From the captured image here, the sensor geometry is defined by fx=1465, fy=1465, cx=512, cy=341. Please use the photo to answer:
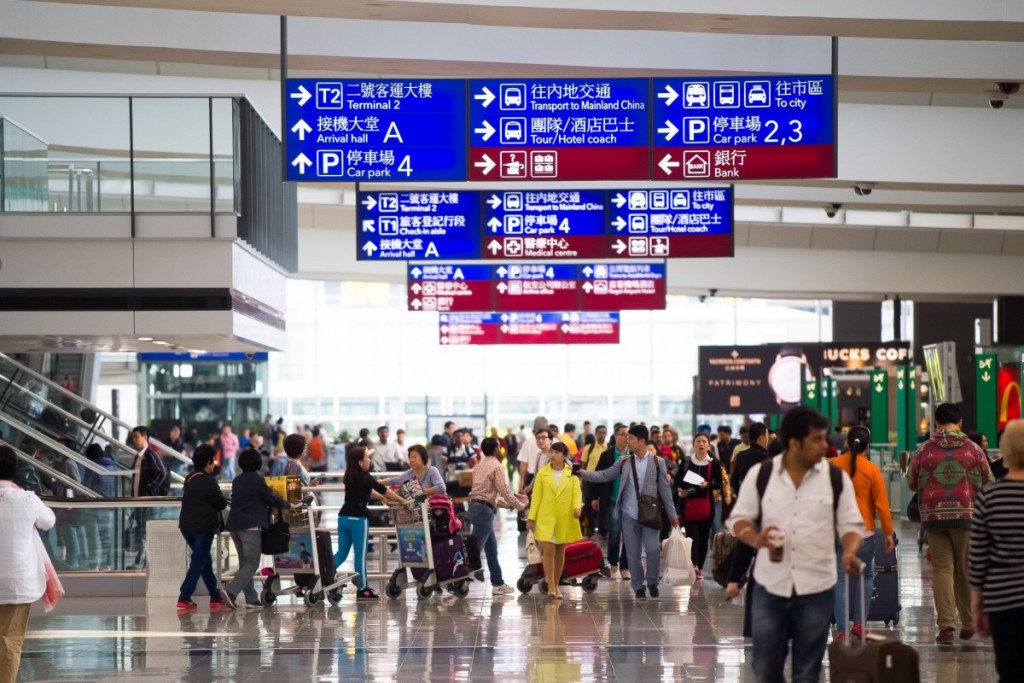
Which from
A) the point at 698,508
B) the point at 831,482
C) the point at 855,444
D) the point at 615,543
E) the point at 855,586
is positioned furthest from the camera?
the point at 615,543

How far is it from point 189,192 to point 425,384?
108 ft

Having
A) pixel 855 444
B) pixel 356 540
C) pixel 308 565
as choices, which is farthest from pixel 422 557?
pixel 855 444

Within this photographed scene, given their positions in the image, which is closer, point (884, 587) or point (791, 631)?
point (791, 631)

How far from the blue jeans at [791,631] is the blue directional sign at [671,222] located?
9.58 meters

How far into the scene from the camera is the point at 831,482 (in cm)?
670

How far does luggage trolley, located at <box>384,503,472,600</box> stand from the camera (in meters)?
14.5

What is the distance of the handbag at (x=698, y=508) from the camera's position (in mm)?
15984

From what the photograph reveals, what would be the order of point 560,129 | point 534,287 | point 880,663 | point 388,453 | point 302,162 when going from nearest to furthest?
point 880,663, point 302,162, point 560,129, point 534,287, point 388,453

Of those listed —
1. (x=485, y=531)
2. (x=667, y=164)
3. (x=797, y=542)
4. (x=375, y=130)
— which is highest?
(x=375, y=130)

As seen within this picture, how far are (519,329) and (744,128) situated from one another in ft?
50.9

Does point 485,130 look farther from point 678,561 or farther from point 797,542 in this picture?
point 797,542

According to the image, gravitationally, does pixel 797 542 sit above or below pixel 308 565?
above

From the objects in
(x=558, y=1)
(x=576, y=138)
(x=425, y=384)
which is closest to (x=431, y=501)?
(x=576, y=138)

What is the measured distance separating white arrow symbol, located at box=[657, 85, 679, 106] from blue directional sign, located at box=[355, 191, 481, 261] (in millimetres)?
4408
